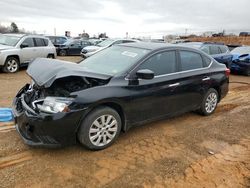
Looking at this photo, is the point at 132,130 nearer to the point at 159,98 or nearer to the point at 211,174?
the point at 159,98

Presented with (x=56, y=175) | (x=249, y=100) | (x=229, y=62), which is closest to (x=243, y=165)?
(x=56, y=175)

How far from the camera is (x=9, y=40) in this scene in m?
11.2

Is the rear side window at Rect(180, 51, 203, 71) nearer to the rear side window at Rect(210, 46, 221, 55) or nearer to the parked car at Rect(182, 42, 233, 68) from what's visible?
the parked car at Rect(182, 42, 233, 68)

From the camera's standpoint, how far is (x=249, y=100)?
24.7 ft

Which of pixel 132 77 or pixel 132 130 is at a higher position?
pixel 132 77

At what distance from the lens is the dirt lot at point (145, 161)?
316cm

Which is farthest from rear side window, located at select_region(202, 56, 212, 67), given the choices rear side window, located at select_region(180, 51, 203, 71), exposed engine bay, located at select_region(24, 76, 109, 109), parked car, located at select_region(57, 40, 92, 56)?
parked car, located at select_region(57, 40, 92, 56)

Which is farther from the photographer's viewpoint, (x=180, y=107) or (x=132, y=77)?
(x=180, y=107)

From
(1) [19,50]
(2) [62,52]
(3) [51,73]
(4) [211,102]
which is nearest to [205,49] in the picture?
(4) [211,102]

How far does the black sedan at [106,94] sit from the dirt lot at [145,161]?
0.28 m

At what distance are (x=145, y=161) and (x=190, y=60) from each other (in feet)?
8.30

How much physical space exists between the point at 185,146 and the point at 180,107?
1003 millimetres

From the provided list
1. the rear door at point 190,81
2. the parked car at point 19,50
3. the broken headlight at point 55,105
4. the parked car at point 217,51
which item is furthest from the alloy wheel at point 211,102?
the parked car at point 19,50

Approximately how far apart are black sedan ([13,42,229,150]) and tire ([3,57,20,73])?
677 centimetres
